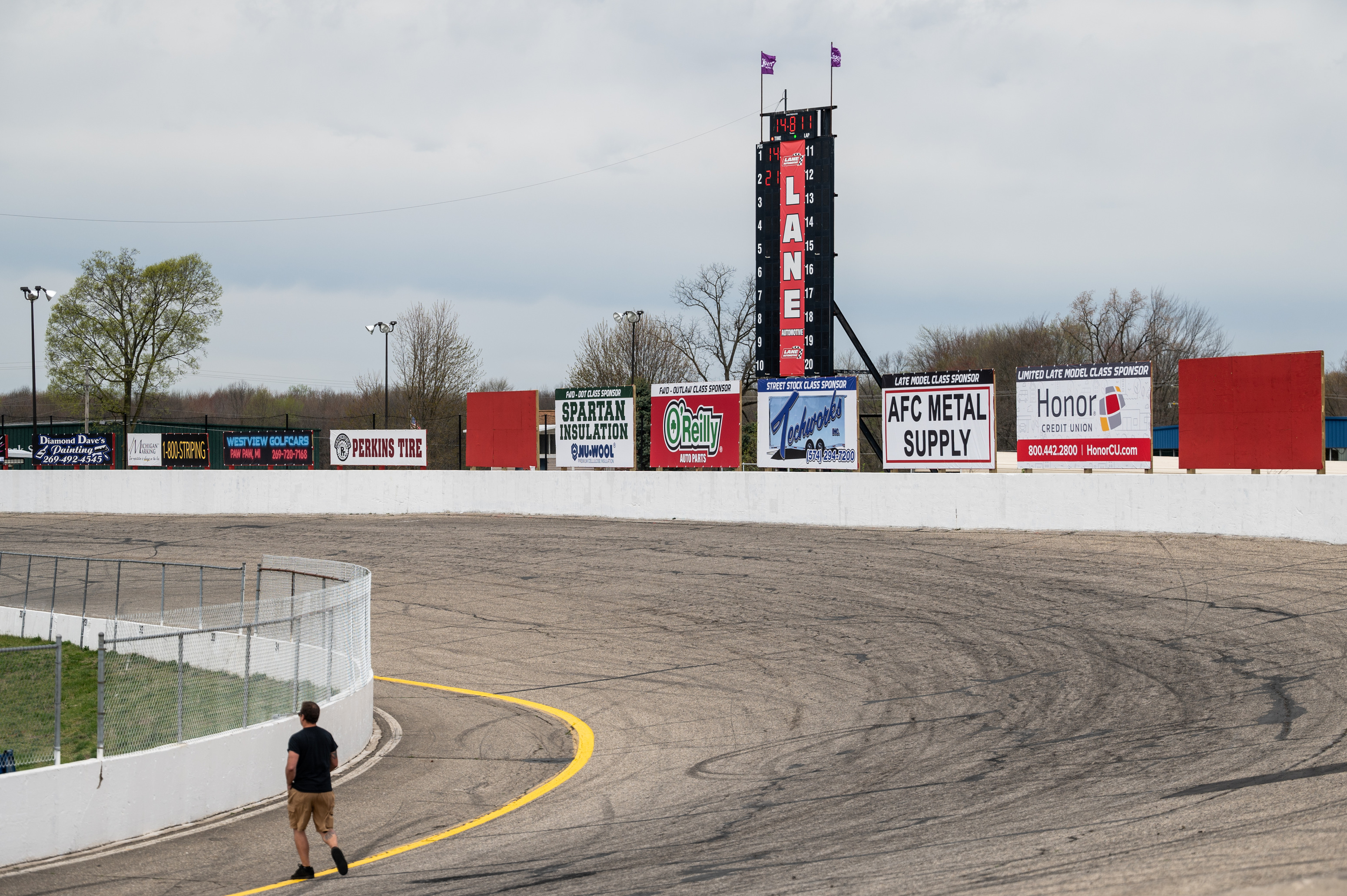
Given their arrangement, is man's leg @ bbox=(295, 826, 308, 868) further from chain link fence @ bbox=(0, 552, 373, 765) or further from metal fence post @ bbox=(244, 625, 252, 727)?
metal fence post @ bbox=(244, 625, 252, 727)

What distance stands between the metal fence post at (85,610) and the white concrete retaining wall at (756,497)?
15634 mm

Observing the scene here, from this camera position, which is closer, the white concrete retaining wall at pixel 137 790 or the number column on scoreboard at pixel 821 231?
the white concrete retaining wall at pixel 137 790

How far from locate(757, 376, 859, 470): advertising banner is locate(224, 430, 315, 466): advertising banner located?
21.4 m

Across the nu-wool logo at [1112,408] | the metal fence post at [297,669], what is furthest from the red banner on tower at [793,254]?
the metal fence post at [297,669]

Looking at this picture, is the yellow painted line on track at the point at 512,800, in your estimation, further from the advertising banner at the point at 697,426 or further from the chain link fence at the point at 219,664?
the advertising banner at the point at 697,426

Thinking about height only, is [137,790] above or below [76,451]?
below

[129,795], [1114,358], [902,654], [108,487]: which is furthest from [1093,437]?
[1114,358]

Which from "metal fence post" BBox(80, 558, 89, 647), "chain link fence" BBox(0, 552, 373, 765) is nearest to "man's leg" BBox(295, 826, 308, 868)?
"chain link fence" BBox(0, 552, 373, 765)

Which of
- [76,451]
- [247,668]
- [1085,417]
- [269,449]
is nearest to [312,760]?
[247,668]

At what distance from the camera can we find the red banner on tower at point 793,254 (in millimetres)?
40500

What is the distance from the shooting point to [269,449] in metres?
44.9

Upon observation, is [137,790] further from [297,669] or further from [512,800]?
[512,800]

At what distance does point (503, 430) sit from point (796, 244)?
1309 centimetres

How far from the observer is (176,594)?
2305 cm
